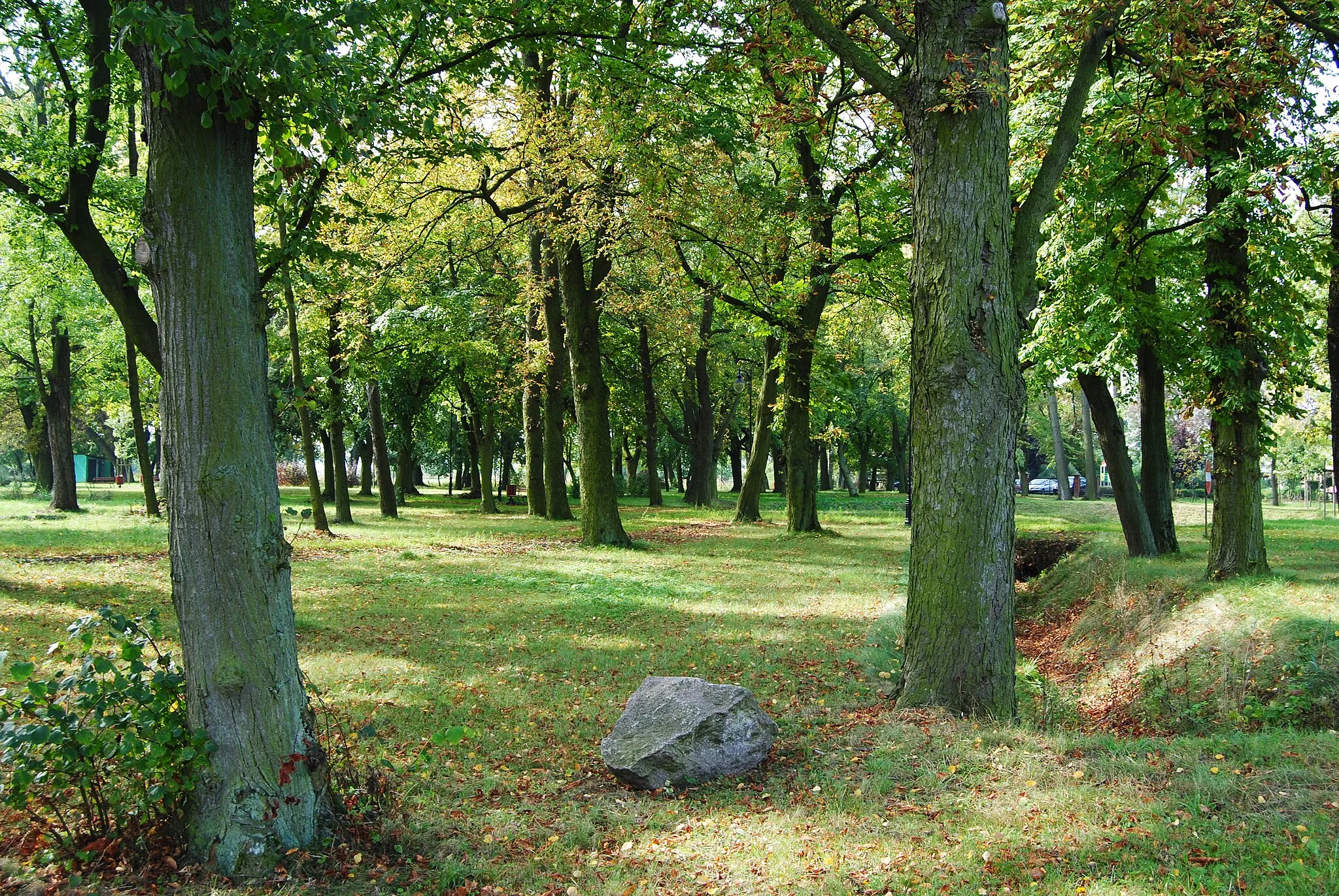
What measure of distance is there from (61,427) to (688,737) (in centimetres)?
2861

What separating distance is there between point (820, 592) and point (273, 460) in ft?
33.3

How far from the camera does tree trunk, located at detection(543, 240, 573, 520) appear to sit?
2220 centimetres

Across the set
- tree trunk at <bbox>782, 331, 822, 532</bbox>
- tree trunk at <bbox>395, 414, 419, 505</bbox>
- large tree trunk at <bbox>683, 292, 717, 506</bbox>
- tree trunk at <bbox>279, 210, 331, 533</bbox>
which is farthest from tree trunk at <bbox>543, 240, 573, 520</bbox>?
tree trunk at <bbox>395, 414, 419, 505</bbox>

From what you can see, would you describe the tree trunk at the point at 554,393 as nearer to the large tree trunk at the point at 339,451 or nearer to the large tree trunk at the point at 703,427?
the large tree trunk at the point at 339,451

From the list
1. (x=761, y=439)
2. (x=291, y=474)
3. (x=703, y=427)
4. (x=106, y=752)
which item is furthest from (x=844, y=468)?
(x=106, y=752)

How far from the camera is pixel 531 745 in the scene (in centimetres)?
616

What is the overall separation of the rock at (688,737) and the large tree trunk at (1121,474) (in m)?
9.72

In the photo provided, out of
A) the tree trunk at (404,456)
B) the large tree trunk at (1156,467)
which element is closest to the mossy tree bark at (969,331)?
the large tree trunk at (1156,467)

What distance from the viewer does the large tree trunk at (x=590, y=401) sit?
17.7 meters

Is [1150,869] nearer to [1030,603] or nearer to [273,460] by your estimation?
[273,460]

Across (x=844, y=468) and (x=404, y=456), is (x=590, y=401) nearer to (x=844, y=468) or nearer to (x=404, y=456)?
(x=404, y=456)

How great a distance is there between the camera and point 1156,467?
13500 millimetres

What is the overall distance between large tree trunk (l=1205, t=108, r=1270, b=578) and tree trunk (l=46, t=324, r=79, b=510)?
96.5ft

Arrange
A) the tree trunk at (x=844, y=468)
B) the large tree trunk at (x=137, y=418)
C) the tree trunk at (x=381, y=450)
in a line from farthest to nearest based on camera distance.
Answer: the tree trunk at (x=844, y=468) → the tree trunk at (x=381, y=450) → the large tree trunk at (x=137, y=418)
